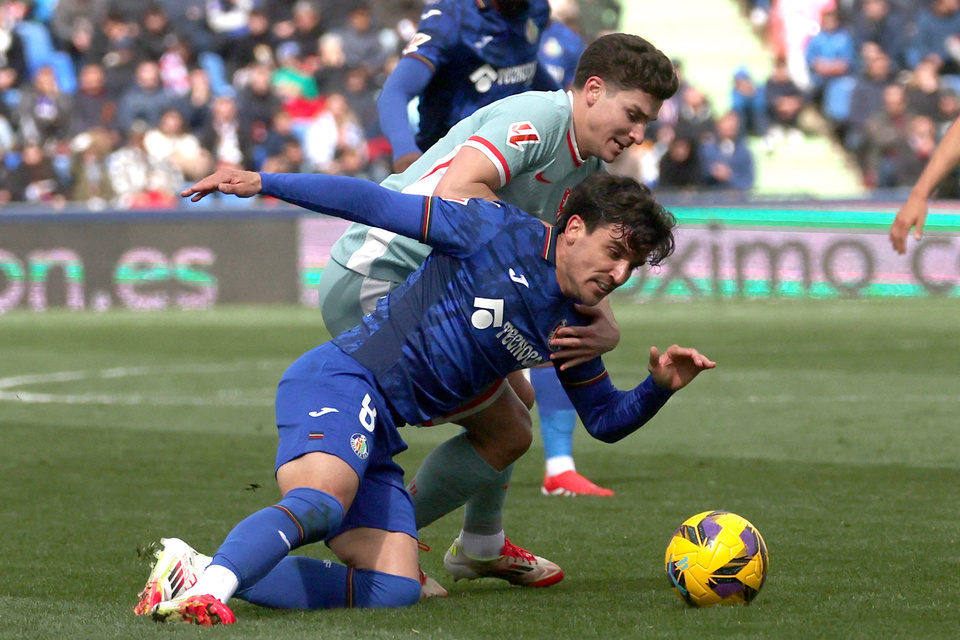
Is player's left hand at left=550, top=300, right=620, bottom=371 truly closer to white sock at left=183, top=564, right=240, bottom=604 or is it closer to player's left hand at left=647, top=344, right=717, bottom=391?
player's left hand at left=647, top=344, right=717, bottom=391

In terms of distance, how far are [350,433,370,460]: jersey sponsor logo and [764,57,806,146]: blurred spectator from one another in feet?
51.5

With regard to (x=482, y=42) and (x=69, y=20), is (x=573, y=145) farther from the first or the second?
(x=69, y=20)

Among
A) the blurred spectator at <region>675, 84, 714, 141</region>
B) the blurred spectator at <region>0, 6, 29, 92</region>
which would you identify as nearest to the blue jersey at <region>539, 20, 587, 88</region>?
the blurred spectator at <region>675, 84, 714, 141</region>

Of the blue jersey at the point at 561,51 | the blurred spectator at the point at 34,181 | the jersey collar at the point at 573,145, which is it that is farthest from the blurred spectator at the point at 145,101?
the jersey collar at the point at 573,145

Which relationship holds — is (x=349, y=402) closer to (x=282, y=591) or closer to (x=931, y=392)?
(x=282, y=591)

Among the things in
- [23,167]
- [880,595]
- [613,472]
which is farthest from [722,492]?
[23,167]

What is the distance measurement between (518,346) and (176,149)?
47.4ft

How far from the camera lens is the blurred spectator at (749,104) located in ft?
61.6

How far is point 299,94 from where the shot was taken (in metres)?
19.3

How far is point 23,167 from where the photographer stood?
1817cm

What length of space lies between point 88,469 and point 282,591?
3.17m

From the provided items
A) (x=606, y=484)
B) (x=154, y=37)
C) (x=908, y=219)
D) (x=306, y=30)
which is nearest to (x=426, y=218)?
(x=908, y=219)

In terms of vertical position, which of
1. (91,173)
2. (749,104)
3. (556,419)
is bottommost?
(91,173)

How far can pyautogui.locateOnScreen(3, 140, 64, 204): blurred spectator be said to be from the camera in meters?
18.1
